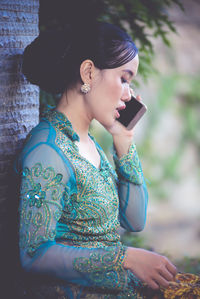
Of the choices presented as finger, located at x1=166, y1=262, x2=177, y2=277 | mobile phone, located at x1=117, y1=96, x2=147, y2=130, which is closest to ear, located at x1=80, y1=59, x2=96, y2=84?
mobile phone, located at x1=117, y1=96, x2=147, y2=130

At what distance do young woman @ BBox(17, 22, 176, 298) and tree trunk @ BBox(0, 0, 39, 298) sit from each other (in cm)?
12

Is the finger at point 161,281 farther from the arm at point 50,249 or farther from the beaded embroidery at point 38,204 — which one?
the beaded embroidery at point 38,204

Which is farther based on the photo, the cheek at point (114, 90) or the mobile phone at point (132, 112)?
the mobile phone at point (132, 112)

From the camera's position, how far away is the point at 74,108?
1841 mm

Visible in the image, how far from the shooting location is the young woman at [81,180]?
1.51 m

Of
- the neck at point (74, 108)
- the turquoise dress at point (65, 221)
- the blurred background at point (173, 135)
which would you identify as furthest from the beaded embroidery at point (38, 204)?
the blurred background at point (173, 135)

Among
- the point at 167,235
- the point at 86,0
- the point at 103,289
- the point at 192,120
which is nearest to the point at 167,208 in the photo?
the point at 167,235

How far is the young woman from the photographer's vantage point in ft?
4.97

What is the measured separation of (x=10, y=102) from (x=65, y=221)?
69 centimetres

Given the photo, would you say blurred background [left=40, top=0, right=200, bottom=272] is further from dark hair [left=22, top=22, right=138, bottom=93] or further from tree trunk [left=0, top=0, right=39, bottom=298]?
dark hair [left=22, top=22, right=138, bottom=93]

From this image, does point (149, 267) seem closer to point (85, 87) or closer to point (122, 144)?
point (122, 144)

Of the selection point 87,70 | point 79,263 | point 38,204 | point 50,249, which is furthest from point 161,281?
point 87,70

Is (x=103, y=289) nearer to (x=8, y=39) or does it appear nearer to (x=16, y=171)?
(x=16, y=171)

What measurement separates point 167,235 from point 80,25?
23.2ft
